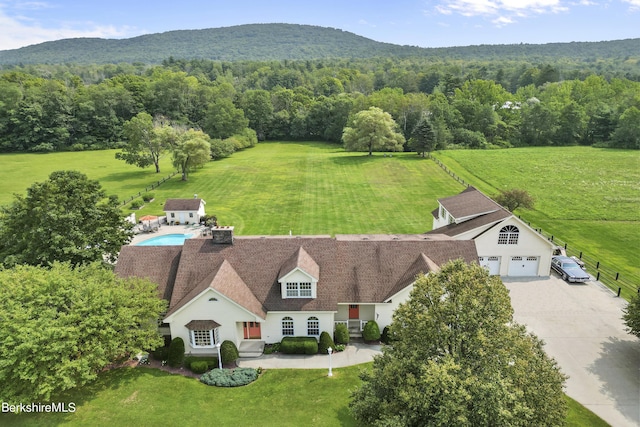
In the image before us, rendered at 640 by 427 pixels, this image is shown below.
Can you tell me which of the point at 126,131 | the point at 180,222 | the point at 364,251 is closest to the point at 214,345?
the point at 364,251

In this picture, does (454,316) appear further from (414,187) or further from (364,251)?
(414,187)

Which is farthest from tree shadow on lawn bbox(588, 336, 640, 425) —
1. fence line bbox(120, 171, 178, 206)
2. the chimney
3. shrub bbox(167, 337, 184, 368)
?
fence line bbox(120, 171, 178, 206)

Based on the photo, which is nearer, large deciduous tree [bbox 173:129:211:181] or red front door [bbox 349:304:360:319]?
red front door [bbox 349:304:360:319]

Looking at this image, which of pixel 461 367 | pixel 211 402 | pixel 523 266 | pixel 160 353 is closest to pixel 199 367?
pixel 211 402

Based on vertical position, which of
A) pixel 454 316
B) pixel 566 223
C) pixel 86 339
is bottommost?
pixel 566 223

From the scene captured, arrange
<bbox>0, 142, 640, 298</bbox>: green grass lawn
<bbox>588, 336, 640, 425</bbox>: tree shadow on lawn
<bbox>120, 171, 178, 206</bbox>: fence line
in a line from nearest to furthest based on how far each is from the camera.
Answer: <bbox>588, 336, 640, 425</bbox>: tree shadow on lawn
<bbox>0, 142, 640, 298</bbox>: green grass lawn
<bbox>120, 171, 178, 206</bbox>: fence line

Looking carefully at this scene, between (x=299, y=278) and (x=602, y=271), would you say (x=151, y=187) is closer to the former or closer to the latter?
(x=299, y=278)

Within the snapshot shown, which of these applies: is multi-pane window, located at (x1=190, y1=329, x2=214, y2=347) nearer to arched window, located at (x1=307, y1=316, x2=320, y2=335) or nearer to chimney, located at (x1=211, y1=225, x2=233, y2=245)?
arched window, located at (x1=307, y1=316, x2=320, y2=335)
